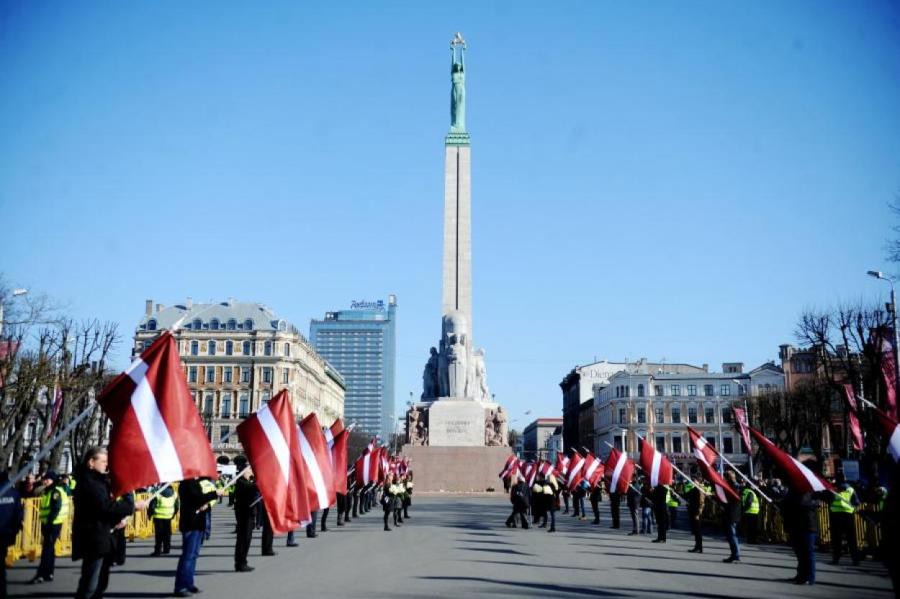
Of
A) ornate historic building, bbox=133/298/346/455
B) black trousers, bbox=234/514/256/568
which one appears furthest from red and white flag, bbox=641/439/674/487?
ornate historic building, bbox=133/298/346/455

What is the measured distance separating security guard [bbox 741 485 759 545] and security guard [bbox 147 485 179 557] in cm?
1273

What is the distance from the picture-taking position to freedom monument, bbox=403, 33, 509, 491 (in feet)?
141

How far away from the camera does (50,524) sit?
1255 centimetres

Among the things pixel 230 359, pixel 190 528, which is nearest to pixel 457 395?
pixel 190 528

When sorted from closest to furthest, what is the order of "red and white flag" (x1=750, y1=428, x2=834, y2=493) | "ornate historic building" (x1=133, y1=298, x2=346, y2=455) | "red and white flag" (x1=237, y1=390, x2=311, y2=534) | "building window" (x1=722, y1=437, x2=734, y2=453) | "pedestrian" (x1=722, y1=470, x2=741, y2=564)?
"red and white flag" (x1=237, y1=390, x2=311, y2=534), "red and white flag" (x1=750, y1=428, x2=834, y2=493), "pedestrian" (x1=722, y1=470, x2=741, y2=564), "ornate historic building" (x1=133, y1=298, x2=346, y2=455), "building window" (x1=722, y1=437, x2=734, y2=453)

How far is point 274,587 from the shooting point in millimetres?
11406

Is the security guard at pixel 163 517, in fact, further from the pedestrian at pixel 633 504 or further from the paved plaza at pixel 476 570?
the pedestrian at pixel 633 504

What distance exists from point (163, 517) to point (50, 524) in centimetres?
315

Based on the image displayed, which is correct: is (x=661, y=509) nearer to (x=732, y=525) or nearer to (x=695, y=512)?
(x=695, y=512)

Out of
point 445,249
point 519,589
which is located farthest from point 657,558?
point 445,249

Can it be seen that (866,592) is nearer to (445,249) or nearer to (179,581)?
(179,581)

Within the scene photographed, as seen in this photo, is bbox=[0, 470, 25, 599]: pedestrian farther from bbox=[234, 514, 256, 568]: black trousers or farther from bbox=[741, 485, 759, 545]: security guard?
bbox=[741, 485, 759, 545]: security guard

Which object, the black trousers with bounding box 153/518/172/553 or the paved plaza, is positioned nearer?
the paved plaza

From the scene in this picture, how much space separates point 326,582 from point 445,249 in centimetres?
3704
